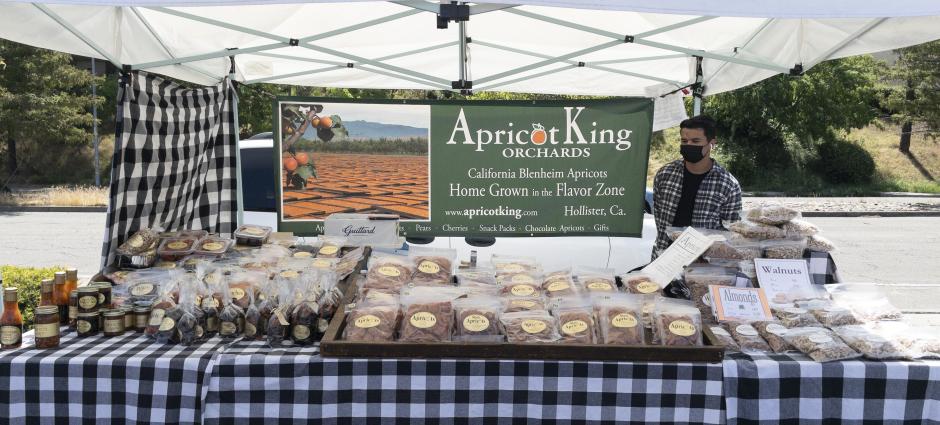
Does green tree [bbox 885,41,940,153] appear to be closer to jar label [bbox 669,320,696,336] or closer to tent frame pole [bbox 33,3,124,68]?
jar label [bbox 669,320,696,336]

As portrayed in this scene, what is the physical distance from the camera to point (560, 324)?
7.64 feet

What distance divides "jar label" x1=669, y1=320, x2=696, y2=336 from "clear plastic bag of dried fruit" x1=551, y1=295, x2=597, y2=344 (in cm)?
25

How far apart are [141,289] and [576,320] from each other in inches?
63.7

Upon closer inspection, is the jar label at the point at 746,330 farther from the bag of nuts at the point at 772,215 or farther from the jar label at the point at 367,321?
the jar label at the point at 367,321

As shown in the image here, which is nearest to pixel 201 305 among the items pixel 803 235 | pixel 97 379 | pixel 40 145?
pixel 97 379

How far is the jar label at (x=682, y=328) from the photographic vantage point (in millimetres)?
2244

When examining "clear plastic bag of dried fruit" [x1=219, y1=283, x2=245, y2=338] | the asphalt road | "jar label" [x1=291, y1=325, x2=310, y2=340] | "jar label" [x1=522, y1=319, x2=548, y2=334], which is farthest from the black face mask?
the asphalt road

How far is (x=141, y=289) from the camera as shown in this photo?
2.68 m

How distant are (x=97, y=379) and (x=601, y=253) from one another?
3613 millimetres

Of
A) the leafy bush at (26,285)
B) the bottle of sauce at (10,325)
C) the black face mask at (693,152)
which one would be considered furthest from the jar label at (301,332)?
the leafy bush at (26,285)

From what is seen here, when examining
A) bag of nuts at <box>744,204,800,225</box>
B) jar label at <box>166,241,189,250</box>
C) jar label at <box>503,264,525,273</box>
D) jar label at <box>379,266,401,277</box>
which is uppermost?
bag of nuts at <box>744,204,800,225</box>

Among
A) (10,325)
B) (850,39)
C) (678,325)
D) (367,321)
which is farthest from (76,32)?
(850,39)

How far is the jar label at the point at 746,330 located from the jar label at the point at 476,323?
0.85 metres

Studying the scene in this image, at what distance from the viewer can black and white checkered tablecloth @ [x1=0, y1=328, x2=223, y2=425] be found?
2.18 metres
